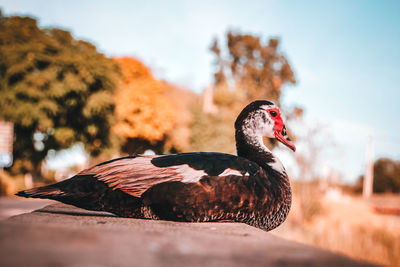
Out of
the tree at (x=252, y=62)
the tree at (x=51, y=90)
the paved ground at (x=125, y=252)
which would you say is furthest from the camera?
the tree at (x=252, y=62)

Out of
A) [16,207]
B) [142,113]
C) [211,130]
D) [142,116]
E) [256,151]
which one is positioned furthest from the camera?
[142,113]

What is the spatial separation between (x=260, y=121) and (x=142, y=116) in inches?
902

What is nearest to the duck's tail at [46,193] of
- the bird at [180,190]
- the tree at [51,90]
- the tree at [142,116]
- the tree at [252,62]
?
the bird at [180,190]

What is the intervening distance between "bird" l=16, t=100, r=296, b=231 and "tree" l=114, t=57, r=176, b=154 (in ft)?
72.9

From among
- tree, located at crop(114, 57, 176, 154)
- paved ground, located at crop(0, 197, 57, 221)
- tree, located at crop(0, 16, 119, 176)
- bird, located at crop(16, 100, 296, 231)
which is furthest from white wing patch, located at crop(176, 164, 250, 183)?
tree, located at crop(114, 57, 176, 154)

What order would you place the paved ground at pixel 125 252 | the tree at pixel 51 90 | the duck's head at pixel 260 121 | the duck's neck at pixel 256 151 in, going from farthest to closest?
the tree at pixel 51 90 → the duck's head at pixel 260 121 → the duck's neck at pixel 256 151 → the paved ground at pixel 125 252

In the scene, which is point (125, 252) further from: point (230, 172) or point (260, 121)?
point (260, 121)

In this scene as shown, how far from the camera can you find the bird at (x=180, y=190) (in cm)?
238

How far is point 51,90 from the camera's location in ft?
65.6

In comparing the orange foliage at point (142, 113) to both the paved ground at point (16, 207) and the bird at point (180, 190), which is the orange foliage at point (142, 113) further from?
the bird at point (180, 190)

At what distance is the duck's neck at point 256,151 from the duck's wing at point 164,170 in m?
0.46

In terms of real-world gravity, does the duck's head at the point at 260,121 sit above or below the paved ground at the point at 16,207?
above

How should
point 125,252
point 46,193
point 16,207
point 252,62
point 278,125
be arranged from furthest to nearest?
1. point 252,62
2. point 16,207
3. point 278,125
4. point 46,193
5. point 125,252

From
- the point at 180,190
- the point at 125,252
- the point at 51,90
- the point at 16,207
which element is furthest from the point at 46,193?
Answer: the point at 51,90
